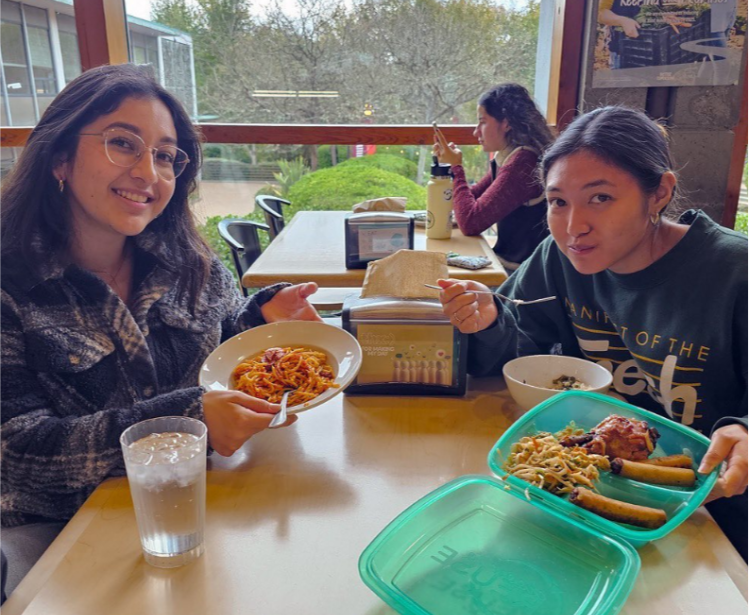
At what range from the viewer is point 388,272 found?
4.49ft

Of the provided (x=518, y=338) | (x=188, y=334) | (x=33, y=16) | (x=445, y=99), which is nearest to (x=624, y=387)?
(x=518, y=338)

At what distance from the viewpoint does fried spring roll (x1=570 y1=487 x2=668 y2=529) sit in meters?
0.83

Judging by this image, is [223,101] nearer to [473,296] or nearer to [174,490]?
[473,296]

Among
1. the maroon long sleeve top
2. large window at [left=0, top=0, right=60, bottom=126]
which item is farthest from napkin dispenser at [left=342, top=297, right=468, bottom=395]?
large window at [left=0, top=0, right=60, bottom=126]

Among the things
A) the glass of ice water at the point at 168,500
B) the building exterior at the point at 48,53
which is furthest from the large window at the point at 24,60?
the glass of ice water at the point at 168,500

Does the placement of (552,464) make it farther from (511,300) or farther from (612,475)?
(511,300)

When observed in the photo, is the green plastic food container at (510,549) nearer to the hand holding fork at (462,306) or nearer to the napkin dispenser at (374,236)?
the hand holding fork at (462,306)

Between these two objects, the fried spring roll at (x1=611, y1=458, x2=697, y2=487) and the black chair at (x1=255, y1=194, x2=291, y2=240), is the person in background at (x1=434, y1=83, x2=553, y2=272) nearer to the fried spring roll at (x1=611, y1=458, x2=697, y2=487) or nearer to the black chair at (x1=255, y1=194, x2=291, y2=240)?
the black chair at (x1=255, y1=194, x2=291, y2=240)

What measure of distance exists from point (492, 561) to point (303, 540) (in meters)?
0.25

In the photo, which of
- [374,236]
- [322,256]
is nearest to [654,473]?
[374,236]

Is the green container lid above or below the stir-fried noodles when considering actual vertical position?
below

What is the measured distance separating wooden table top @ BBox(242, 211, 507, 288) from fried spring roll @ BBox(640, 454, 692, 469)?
129 cm

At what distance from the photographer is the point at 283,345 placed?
1.34 m

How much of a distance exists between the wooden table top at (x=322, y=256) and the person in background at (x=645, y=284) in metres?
0.84
